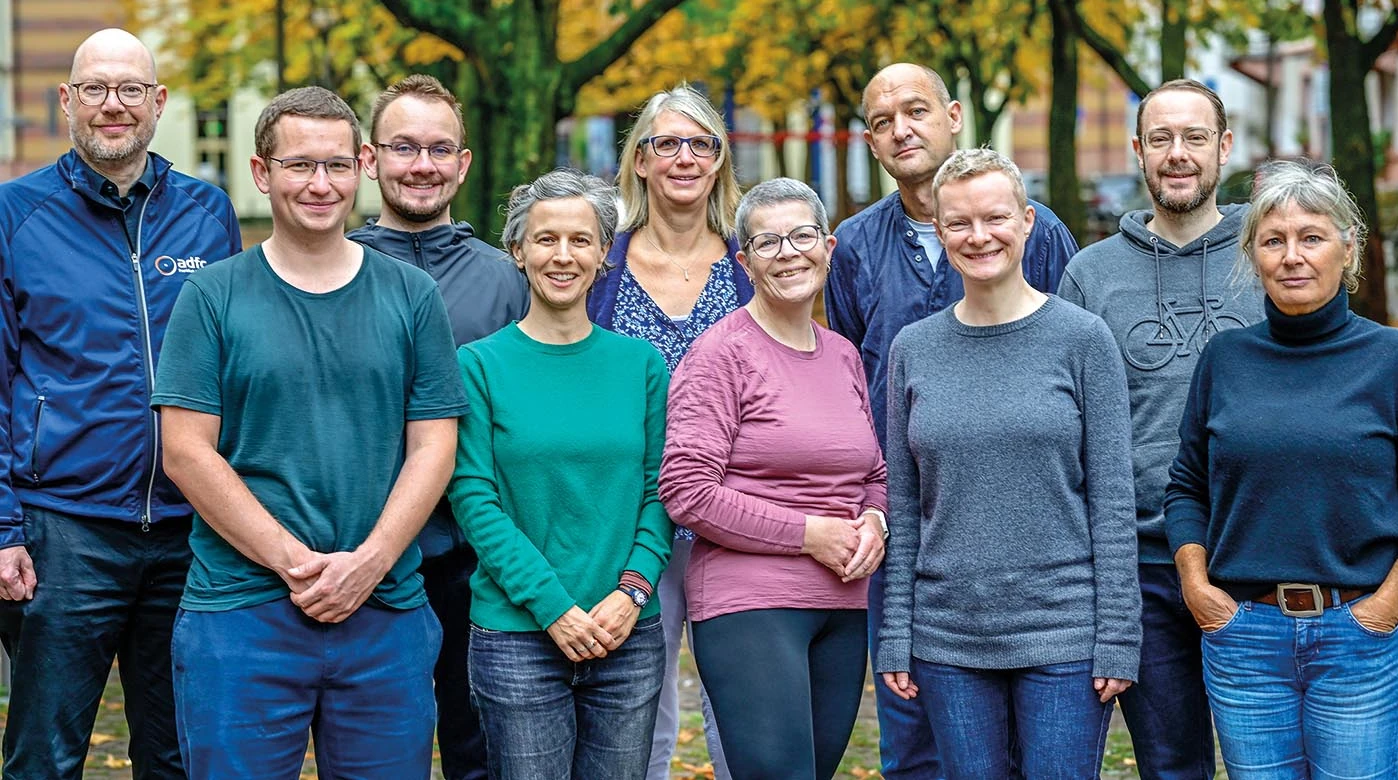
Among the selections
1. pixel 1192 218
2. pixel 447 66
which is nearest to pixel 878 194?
pixel 447 66

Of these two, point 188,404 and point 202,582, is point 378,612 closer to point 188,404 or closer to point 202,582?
point 202,582

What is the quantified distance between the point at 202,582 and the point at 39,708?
2.96 ft

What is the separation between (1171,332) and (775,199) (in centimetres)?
115

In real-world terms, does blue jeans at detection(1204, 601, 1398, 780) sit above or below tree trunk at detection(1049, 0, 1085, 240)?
below

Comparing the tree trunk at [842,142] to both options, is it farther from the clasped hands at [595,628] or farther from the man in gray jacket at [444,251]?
the clasped hands at [595,628]

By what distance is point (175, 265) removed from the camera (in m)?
4.83

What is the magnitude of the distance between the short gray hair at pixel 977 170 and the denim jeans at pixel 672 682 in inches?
51.7

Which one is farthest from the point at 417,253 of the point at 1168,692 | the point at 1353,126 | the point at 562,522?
the point at 1353,126

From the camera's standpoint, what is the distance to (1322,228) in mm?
4195

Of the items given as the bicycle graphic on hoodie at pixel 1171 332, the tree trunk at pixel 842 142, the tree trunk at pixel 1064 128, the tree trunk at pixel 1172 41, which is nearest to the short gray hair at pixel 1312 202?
the bicycle graphic on hoodie at pixel 1171 332

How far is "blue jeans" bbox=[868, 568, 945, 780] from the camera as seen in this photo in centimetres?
514

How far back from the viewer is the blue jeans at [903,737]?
202 inches

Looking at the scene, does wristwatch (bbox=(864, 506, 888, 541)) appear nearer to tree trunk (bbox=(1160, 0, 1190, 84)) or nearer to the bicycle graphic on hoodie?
the bicycle graphic on hoodie

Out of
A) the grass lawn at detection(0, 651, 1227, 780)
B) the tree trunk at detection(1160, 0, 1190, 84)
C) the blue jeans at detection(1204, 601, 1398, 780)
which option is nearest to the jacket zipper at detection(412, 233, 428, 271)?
the blue jeans at detection(1204, 601, 1398, 780)
